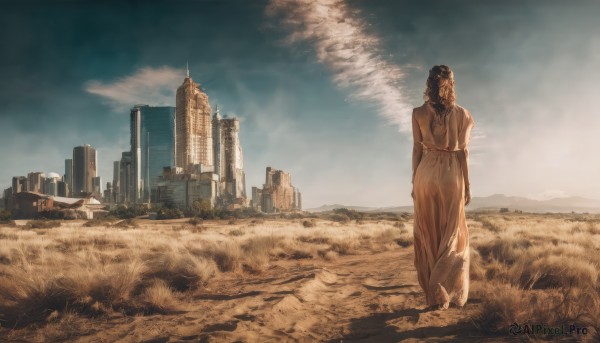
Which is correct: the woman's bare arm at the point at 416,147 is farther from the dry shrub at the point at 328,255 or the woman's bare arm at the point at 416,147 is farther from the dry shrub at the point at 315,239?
the dry shrub at the point at 315,239

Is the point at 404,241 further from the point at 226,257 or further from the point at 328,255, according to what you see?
the point at 226,257

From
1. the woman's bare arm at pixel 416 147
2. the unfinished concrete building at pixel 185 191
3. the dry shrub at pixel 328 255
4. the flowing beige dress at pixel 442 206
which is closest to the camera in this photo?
the flowing beige dress at pixel 442 206

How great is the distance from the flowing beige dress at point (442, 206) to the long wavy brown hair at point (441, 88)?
0.11 metres

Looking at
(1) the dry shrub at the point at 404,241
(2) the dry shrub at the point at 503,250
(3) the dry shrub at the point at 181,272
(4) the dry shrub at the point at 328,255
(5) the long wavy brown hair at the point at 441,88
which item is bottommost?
(1) the dry shrub at the point at 404,241

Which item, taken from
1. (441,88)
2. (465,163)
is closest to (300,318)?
(465,163)

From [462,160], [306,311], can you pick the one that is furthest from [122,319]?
[462,160]

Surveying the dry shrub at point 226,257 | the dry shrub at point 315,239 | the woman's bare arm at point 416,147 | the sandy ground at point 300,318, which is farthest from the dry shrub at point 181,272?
the dry shrub at point 315,239

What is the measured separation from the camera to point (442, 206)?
18.5ft

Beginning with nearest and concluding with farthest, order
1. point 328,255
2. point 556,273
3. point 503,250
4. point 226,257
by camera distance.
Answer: point 556,273 < point 226,257 < point 503,250 < point 328,255

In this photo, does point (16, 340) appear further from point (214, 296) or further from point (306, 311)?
point (306, 311)

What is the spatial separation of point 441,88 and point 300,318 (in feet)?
12.2

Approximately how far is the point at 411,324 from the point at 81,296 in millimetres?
4850

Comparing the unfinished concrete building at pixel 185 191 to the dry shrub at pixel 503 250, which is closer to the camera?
the dry shrub at pixel 503 250

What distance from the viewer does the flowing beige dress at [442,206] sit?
5488 millimetres
